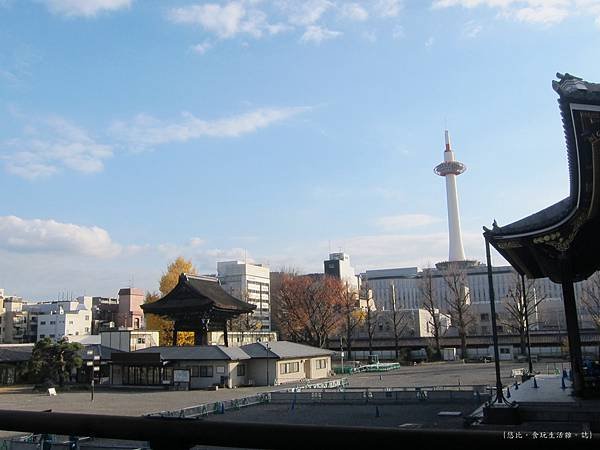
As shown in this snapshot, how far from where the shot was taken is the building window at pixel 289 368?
46.9 meters

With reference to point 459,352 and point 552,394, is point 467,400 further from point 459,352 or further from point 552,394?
point 459,352

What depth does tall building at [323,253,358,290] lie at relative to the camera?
112250 mm

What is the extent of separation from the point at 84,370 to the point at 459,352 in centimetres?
4164

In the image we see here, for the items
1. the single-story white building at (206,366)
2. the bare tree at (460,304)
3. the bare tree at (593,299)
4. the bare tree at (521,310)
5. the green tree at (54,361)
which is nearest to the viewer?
the single-story white building at (206,366)

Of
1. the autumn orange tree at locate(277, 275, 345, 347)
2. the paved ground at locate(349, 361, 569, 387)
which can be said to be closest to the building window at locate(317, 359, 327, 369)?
the paved ground at locate(349, 361, 569, 387)

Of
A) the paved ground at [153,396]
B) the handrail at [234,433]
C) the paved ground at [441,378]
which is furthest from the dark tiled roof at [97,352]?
the handrail at [234,433]

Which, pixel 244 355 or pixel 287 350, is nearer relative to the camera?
pixel 244 355

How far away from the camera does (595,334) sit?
210 feet

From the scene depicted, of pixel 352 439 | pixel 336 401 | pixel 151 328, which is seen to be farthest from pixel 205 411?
pixel 151 328

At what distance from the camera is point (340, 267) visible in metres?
114

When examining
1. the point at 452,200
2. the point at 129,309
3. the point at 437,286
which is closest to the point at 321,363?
the point at 129,309

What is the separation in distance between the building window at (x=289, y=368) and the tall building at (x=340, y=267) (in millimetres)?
59869

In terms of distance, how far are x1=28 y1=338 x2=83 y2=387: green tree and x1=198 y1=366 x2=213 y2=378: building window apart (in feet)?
32.0

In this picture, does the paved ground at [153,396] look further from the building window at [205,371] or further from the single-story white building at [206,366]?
the building window at [205,371]
